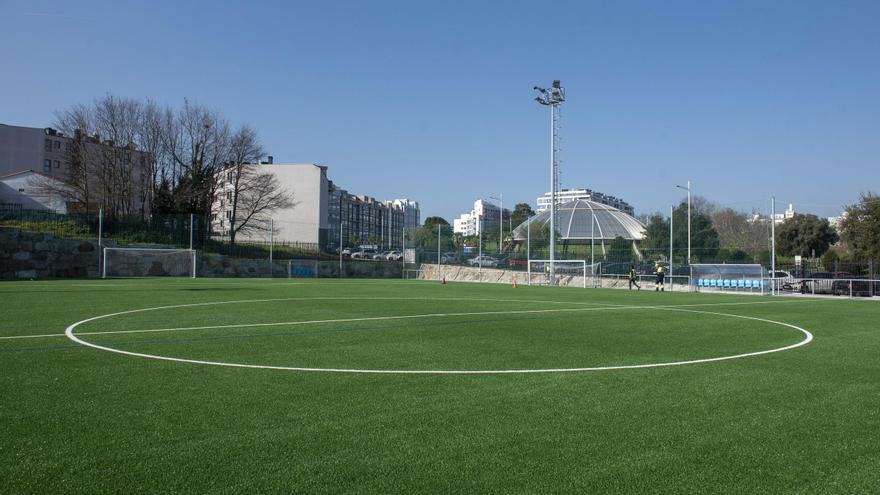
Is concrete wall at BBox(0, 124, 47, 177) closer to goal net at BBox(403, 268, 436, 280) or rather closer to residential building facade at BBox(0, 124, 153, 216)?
residential building facade at BBox(0, 124, 153, 216)

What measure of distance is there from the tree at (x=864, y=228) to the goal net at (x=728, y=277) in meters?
16.3

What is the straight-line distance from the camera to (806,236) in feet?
227

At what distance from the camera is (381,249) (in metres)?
64.4

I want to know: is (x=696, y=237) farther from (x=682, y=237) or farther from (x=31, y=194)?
(x=31, y=194)

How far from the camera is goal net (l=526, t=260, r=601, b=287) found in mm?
42312

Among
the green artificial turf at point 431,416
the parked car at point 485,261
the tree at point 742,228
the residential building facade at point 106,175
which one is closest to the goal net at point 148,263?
the residential building facade at point 106,175

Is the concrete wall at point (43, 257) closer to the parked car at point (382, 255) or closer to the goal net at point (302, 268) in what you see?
the goal net at point (302, 268)

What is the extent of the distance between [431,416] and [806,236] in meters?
76.6

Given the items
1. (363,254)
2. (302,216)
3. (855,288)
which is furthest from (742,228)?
(302,216)

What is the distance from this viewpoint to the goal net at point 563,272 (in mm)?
42312

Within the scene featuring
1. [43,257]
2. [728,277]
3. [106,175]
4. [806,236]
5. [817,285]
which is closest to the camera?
[817,285]

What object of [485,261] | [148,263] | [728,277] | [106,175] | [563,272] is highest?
[106,175]

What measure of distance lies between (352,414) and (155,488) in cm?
199

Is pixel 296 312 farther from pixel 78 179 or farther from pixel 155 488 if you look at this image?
pixel 78 179
